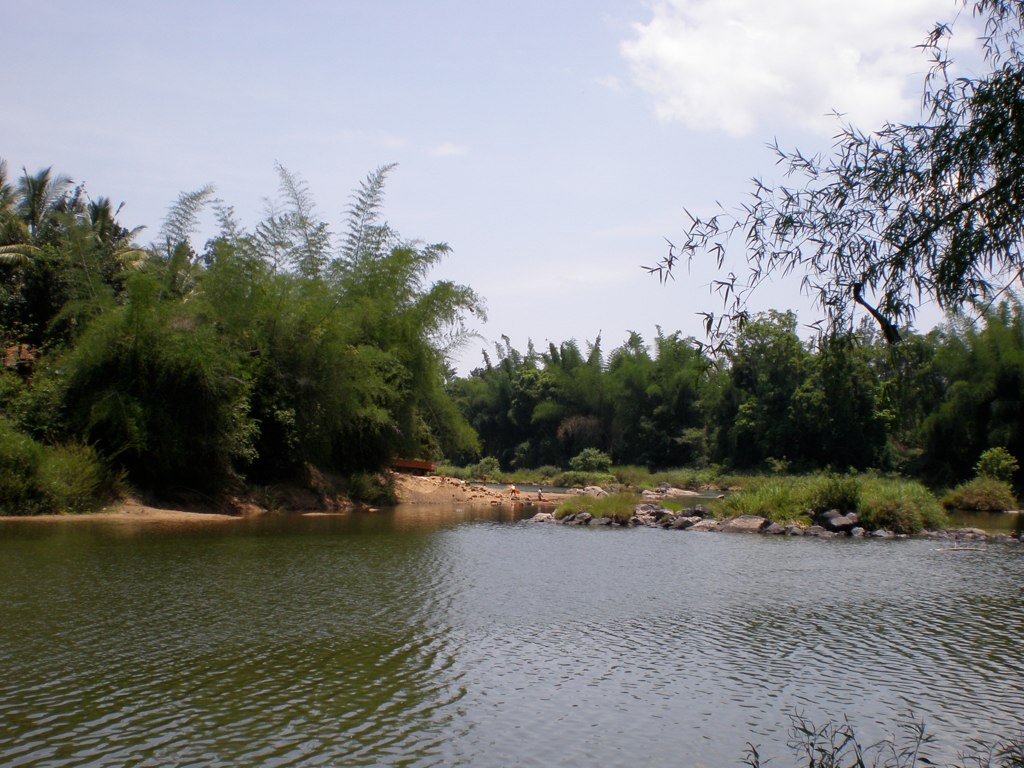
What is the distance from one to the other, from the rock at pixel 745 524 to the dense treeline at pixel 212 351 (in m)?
11.4

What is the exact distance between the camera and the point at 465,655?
9.30 metres

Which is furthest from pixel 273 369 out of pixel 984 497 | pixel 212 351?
pixel 984 497

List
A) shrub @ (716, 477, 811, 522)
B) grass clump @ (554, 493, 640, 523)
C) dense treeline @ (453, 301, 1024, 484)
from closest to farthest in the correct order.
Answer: shrub @ (716, 477, 811, 522), grass clump @ (554, 493, 640, 523), dense treeline @ (453, 301, 1024, 484)

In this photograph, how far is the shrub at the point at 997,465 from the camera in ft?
120

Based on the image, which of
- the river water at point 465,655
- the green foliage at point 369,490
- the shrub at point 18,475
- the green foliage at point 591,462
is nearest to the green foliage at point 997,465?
the river water at point 465,655

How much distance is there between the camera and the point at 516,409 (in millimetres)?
70312

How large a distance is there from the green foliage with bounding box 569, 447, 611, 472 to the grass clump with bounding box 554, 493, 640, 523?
29.5 metres

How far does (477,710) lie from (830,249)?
477cm

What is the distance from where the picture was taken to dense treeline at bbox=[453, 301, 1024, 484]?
40375mm

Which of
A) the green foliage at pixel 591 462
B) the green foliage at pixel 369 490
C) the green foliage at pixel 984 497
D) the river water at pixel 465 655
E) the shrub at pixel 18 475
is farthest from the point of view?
the green foliage at pixel 591 462

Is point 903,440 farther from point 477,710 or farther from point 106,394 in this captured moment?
point 477,710

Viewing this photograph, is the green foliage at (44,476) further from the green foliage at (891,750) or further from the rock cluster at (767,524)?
the green foliage at (891,750)

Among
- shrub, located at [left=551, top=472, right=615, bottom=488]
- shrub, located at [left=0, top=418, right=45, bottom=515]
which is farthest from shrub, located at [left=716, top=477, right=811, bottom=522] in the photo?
shrub, located at [left=551, top=472, right=615, bottom=488]

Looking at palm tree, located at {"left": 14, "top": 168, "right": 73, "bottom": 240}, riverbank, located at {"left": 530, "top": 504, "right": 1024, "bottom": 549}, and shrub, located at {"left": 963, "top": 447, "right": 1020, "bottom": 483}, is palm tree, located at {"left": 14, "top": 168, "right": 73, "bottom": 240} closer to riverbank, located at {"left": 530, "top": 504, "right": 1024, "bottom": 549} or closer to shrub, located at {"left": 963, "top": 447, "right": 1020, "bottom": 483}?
riverbank, located at {"left": 530, "top": 504, "right": 1024, "bottom": 549}
